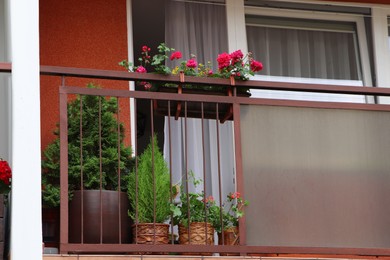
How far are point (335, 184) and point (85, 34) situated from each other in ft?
9.95

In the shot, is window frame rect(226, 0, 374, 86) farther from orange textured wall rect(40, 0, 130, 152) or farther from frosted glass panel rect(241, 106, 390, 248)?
frosted glass panel rect(241, 106, 390, 248)

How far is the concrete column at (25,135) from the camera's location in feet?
23.3

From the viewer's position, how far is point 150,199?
8.48 metres

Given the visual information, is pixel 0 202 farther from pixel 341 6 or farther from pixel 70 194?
pixel 341 6

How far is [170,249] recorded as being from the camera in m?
8.17

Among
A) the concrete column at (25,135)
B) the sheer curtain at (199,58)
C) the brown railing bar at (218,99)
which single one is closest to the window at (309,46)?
the sheer curtain at (199,58)

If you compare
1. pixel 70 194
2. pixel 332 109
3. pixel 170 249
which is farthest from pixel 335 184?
pixel 70 194

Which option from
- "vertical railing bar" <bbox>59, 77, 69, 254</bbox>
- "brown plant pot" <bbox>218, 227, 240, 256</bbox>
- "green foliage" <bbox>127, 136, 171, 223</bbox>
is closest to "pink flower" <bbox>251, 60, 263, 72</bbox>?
"green foliage" <bbox>127, 136, 171, 223</bbox>

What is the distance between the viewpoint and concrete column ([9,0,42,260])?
23.3 ft

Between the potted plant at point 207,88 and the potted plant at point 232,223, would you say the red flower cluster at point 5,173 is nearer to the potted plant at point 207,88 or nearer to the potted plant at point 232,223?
the potted plant at point 207,88

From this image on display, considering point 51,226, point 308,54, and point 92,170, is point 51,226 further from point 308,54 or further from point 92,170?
point 308,54

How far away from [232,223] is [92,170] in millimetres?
1185

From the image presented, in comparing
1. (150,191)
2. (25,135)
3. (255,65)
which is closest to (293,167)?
(255,65)

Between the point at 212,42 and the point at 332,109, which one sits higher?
the point at 212,42
